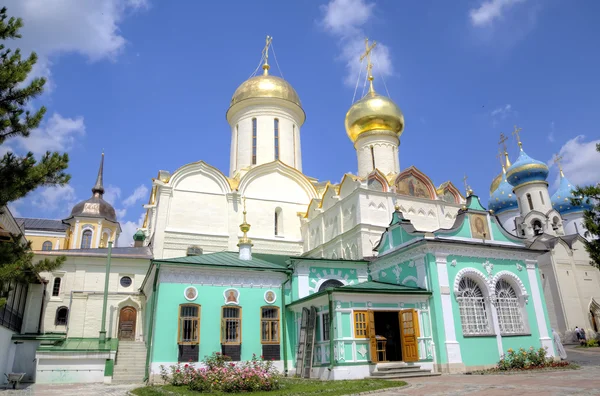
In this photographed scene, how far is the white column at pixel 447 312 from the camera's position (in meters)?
13.8

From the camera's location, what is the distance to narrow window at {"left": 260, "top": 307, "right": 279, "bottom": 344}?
15.3 m

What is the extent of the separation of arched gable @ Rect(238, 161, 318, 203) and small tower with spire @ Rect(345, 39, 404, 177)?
3.24m

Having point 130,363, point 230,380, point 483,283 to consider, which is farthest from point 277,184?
point 230,380

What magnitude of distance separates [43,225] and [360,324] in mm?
36351

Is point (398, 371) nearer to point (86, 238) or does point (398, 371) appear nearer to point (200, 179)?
point (200, 179)

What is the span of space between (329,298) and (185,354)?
15.4 ft

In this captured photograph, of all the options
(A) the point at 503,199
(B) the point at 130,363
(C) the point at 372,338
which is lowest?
(B) the point at 130,363

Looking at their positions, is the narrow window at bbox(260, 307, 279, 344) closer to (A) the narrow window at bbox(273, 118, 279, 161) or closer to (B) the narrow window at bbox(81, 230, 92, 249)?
(A) the narrow window at bbox(273, 118, 279, 161)

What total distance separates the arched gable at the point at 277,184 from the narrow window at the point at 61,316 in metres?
9.66

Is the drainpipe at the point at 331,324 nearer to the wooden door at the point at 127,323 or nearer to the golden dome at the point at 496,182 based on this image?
the wooden door at the point at 127,323

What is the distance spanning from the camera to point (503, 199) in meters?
36.8

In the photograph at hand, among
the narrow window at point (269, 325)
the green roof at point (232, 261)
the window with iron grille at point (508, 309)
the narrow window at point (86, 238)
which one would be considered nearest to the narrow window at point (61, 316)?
the green roof at point (232, 261)

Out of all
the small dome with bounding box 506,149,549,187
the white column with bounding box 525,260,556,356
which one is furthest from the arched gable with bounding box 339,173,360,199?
the small dome with bounding box 506,149,549,187

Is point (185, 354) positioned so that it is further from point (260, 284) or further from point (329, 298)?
point (329, 298)
